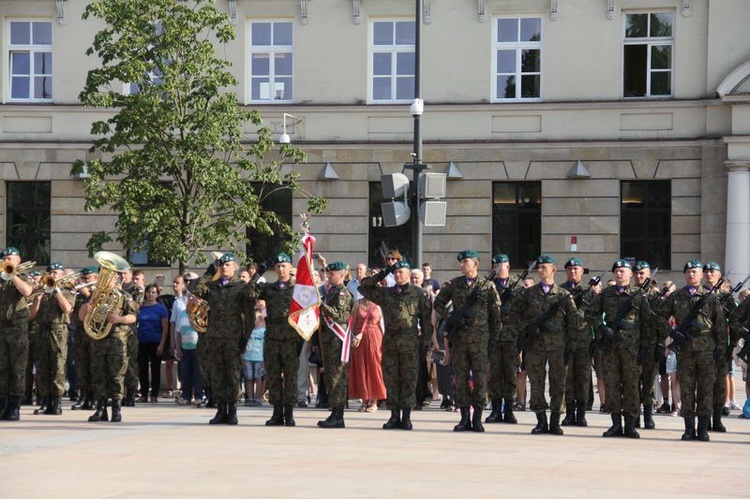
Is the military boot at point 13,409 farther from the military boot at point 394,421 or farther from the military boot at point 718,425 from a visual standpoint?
the military boot at point 718,425

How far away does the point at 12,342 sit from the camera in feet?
57.4

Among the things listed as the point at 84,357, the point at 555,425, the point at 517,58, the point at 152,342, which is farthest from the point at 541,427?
the point at 517,58

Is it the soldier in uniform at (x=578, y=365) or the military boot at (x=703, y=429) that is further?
the soldier in uniform at (x=578, y=365)

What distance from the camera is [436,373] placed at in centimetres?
2061

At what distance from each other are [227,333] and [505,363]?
136 inches

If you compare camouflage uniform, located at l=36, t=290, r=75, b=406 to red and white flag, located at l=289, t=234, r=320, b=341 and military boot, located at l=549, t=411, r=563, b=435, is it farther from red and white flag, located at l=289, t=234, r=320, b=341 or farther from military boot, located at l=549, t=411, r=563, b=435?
military boot, located at l=549, t=411, r=563, b=435

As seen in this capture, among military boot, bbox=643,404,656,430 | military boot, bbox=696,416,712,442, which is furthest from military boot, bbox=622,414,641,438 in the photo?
military boot, bbox=643,404,656,430

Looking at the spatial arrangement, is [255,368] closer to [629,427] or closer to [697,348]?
[629,427]

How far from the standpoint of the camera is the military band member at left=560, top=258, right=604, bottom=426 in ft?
57.1

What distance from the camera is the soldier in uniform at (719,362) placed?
16062mm

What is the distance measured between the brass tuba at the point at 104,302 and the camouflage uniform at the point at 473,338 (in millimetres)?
4011

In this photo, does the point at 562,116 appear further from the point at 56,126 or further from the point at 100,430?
the point at 100,430

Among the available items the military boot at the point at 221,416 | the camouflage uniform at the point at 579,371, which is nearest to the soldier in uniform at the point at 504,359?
the camouflage uniform at the point at 579,371

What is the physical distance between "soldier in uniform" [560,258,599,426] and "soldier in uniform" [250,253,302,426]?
341cm
